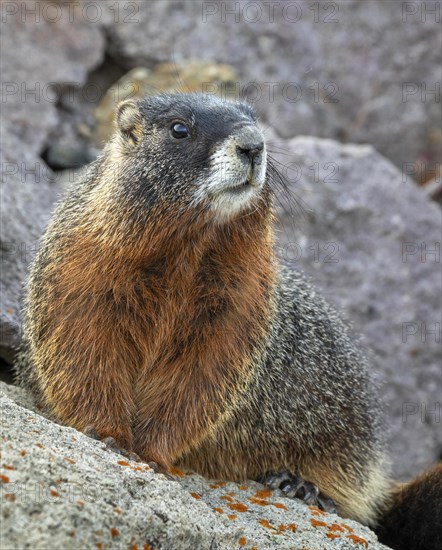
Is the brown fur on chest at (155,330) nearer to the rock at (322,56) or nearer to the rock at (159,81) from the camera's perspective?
the rock at (159,81)

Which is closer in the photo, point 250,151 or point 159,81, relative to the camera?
point 250,151

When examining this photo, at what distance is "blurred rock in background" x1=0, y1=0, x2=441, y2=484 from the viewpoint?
353 inches

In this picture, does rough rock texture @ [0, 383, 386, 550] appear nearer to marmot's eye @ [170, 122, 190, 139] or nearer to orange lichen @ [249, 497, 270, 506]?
orange lichen @ [249, 497, 270, 506]

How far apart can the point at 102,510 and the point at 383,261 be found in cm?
606

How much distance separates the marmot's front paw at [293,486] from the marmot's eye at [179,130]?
235cm

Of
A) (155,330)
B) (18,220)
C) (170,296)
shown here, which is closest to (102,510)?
(155,330)

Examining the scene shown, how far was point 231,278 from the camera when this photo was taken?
5.48 metres

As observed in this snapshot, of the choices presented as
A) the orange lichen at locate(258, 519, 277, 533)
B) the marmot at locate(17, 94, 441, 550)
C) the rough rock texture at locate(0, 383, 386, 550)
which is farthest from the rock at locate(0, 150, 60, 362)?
the orange lichen at locate(258, 519, 277, 533)

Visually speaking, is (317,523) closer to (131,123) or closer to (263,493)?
(263,493)

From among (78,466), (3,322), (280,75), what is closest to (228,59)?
(280,75)

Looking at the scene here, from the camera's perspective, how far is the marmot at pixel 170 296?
522 centimetres

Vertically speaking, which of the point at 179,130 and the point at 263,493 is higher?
the point at 179,130

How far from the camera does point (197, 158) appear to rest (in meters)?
5.19

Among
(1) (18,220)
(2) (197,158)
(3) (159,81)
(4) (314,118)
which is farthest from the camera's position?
(4) (314,118)
